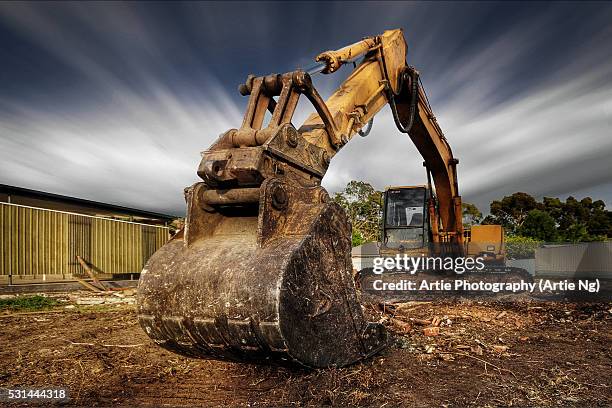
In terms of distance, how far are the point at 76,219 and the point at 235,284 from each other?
12.1 m

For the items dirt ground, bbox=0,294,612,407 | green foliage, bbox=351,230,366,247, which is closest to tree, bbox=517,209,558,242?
green foliage, bbox=351,230,366,247

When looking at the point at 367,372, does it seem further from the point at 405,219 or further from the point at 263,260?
the point at 405,219

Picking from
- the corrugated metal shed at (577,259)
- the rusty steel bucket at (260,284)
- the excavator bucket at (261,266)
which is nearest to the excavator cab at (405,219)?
the excavator bucket at (261,266)

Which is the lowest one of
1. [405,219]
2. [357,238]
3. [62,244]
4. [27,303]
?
[27,303]

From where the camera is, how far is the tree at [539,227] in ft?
104

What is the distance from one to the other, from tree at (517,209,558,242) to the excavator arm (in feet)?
103

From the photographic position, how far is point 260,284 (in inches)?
113

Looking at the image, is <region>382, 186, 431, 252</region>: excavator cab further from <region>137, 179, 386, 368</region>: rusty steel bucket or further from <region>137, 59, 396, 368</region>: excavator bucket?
<region>137, 179, 386, 368</region>: rusty steel bucket

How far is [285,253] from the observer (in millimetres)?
2979

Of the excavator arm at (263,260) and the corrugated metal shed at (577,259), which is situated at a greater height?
the excavator arm at (263,260)

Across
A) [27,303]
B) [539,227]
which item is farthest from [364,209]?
[27,303]

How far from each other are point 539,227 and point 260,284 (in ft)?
112

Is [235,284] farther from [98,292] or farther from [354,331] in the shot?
[98,292]

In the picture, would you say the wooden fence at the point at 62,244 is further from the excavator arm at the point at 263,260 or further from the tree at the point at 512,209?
the tree at the point at 512,209
